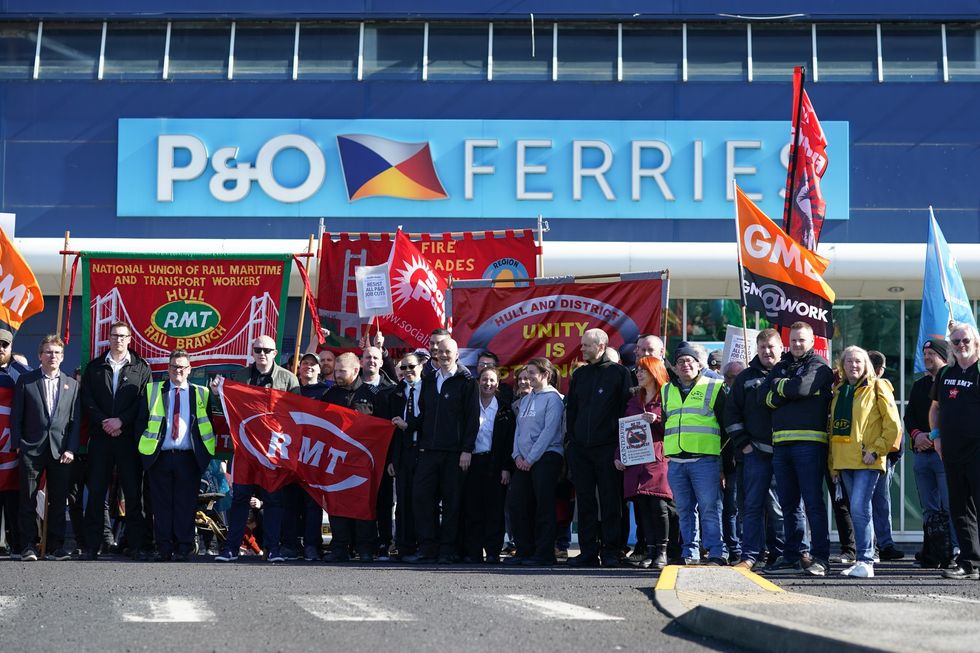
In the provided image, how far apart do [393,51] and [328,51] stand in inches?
38.2

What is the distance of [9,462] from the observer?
1401 cm

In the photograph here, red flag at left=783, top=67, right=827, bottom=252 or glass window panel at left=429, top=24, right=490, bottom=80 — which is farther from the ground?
glass window panel at left=429, top=24, right=490, bottom=80

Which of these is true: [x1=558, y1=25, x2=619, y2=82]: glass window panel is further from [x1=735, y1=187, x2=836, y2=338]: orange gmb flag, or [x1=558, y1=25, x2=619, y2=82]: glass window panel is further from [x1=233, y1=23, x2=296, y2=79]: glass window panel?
[x1=735, y1=187, x2=836, y2=338]: orange gmb flag

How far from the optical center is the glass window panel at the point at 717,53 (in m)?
22.7

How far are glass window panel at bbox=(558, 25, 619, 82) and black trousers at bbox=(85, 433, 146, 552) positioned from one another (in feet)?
35.4

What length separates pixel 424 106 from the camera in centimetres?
2244

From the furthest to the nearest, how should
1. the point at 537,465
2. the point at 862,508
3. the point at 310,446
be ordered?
the point at 310,446 → the point at 537,465 → the point at 862,508

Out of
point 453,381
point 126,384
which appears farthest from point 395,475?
point 126,384

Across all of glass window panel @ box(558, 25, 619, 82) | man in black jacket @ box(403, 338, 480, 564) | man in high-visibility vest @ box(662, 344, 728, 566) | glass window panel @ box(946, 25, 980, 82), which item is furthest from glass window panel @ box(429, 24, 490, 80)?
man in high-visibility vest @ box(662, 344, 728, 566)

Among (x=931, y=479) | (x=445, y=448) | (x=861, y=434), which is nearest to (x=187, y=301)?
(x=445, y=448)

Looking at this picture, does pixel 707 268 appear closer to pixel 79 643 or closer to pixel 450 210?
pixel 450 210

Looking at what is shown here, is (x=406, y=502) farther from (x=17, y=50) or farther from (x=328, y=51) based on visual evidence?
(x=17, y=50)

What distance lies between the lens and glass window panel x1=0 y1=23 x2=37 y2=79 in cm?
2267

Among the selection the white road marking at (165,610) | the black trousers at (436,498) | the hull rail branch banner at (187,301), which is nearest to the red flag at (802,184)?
the black trousers at (436,498)
